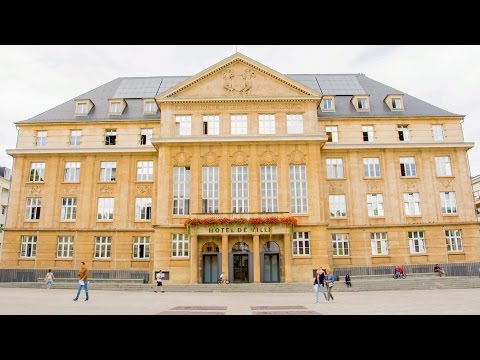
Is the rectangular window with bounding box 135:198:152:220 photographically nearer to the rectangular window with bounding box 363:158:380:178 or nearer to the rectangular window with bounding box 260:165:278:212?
the rectangular window with bounding box 260:165:278:212

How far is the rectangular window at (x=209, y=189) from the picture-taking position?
121 ft

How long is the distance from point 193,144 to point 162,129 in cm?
349

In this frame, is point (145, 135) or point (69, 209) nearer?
point (69, 209)

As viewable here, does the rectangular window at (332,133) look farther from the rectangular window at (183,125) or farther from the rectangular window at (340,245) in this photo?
the rectangular window at (183,125)

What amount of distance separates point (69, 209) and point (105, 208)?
149 inches

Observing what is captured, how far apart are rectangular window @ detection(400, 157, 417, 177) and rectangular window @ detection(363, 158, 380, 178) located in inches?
99.2

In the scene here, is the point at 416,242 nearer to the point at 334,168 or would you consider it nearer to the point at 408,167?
the point at 408,167

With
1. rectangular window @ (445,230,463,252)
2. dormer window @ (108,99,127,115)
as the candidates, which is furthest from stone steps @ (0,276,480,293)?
dormer window @ (108,99,127,115)

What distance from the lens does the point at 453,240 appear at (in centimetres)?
3922

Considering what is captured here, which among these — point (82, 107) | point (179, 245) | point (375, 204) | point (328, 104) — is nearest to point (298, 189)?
point (375, 204)

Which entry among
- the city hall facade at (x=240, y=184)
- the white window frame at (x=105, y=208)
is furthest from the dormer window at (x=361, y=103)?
the white window frame at (x=105, y=208)

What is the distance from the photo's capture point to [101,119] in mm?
42656

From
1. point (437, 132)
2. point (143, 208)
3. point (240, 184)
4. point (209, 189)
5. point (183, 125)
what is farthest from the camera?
point (437, 132)
